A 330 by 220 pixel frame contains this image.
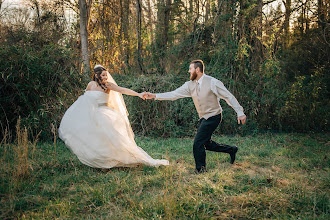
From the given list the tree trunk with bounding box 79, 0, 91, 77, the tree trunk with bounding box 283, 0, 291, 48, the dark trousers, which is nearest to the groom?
the dark trousers

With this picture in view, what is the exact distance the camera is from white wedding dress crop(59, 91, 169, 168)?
15.3 feet

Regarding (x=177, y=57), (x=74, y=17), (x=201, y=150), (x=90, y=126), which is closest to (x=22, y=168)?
(x=90, y=126)

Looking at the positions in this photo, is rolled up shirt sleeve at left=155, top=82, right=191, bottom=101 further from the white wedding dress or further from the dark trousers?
the white wedding dress

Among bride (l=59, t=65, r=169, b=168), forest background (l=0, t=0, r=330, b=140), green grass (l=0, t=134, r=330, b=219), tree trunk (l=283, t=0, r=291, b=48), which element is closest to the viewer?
green grass (l=0, t=134, r=330, b=219)

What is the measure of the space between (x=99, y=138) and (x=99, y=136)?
0.11 feet

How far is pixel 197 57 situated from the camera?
1001 cm

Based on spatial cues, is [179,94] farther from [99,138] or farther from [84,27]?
[84,27]

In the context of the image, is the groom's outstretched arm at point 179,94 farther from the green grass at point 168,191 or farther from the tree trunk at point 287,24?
the tree trunk at point 287,24

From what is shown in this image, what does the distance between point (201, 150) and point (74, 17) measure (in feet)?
33.0

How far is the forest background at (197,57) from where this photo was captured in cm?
758

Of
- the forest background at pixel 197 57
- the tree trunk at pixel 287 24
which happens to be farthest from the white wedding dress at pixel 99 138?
the tree trunk at pixel 287 24

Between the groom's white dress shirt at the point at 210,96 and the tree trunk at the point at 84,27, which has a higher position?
the tree trunk at the point at 84,27

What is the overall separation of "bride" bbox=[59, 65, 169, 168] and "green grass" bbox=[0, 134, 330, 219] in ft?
0.60

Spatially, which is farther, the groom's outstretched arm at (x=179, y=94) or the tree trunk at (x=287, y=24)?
the tree trunk at (x=287, y=24)
